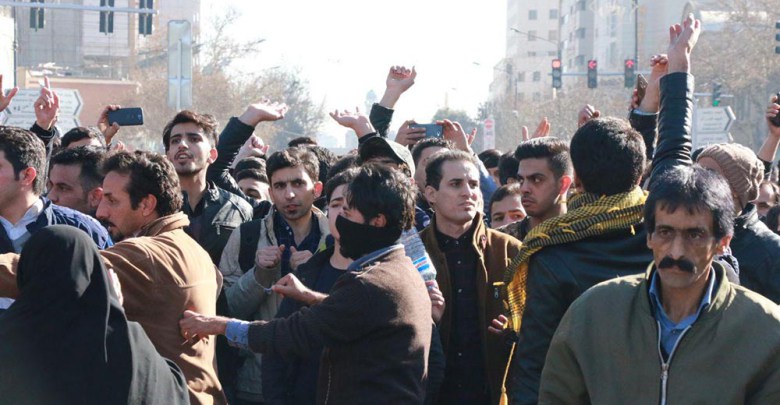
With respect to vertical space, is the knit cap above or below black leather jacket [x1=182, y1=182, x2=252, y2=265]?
above

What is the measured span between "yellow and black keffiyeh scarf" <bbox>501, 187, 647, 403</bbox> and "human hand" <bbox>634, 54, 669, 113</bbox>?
4.26 ft

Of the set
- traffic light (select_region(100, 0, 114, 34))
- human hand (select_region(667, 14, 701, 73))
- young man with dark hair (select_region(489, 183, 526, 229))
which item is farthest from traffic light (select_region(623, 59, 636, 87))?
human hand (select_region(667, 14, 701, 73))

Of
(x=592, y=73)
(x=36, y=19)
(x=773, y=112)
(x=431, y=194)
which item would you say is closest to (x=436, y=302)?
(x=431, y=194)

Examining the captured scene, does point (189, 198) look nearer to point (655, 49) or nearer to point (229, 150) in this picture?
point (229, 150)

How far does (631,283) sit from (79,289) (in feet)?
5.86

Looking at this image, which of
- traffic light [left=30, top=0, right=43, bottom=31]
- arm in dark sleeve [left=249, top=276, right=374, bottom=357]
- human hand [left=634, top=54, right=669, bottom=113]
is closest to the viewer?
arm in dark sleeve [left=249, top=276, right=374, bottom=357]

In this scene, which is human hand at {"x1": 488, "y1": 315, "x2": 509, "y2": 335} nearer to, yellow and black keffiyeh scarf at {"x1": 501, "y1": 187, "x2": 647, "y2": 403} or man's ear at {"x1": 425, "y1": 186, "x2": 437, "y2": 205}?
yellow and black keffiyeh scarf at {"x1": 501, "y1": 187, "x2": 647, "y2": 403}

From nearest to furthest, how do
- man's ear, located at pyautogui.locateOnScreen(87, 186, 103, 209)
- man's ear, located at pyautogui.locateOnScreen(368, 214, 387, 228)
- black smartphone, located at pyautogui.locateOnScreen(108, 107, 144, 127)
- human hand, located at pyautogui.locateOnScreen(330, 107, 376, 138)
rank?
man's ear, located at pyautogui.locateOnScreen(368, 214, 387, 228) < man's ear, located at pyautogui.locateOnScreen(87, 186, 103, 209) < human hand, located at pyautogui.locateOnScreen(330, 107, 376, 138) < black smartphone, located at pyautogui.locateOnScreen(108, 107, 144, 127)

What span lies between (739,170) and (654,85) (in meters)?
0.61

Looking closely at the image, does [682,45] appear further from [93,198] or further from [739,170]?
[93,198]

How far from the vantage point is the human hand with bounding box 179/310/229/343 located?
5023 millimetres

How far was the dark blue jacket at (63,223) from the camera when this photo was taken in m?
5.86

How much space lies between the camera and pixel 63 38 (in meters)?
77.6

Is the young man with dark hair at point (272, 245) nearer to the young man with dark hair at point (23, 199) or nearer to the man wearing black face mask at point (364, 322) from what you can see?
the young man with dark hair at point (23, 199)
